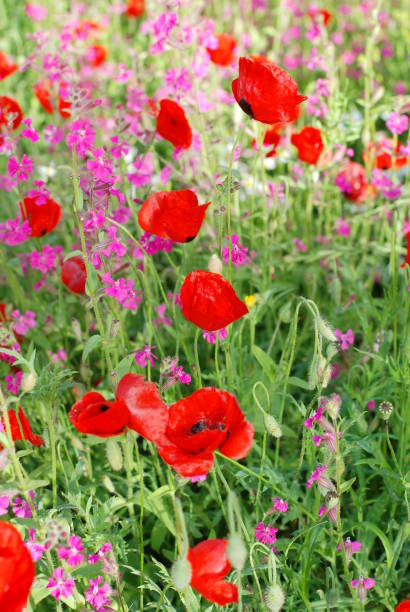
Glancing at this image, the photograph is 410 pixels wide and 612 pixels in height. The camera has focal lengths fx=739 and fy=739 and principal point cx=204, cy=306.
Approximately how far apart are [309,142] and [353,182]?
1.54 feet

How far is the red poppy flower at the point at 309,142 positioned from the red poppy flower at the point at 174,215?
78 centimetres

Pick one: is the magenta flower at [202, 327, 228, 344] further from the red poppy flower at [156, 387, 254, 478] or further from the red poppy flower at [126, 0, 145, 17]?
the red poppy flower at [126, 0, 145, 17]

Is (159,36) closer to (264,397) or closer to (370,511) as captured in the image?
(264,397)

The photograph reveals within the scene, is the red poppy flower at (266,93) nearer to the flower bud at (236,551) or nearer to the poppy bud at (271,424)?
the poppy bud at (271,424)

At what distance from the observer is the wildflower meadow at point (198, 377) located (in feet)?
4.44

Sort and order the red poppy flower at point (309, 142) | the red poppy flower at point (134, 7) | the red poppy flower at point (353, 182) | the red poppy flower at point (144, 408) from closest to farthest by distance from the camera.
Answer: the red poppy flower at point (144, 408) → the red poppy flower at point (309, 142) → the red poppy flower at point (353, 182) → the red poppy flower at point (134, 7)

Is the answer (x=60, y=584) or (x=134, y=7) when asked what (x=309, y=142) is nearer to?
(x=60, y=584)

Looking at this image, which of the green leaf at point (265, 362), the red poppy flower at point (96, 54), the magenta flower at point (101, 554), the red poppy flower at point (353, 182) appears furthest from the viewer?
the red poppy flower at point (96, 54)

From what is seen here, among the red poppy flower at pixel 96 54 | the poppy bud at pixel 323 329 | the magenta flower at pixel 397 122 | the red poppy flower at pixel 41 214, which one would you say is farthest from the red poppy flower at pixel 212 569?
the red poppy flower at pixel 96 54

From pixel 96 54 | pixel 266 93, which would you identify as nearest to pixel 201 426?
pixel 266 93

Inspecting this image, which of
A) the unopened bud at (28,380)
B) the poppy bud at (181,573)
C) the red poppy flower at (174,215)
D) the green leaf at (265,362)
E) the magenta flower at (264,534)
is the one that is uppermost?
the red poppy flower at (174,215)

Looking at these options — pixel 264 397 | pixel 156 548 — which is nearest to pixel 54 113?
pixel 264 397

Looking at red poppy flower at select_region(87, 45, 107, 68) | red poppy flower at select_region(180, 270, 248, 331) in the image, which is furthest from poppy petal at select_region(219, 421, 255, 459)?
red poppy flower at select_region(87, 45, 107, 68)

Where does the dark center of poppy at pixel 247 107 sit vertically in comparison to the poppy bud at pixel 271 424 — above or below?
above
